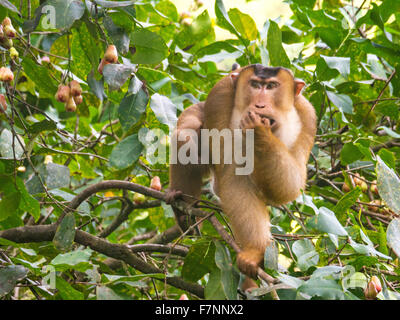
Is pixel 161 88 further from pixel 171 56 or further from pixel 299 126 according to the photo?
pixel 299 126

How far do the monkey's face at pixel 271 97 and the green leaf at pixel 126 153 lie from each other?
2.33ft

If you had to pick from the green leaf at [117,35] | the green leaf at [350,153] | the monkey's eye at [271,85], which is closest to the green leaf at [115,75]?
the green leaf at [117,35]

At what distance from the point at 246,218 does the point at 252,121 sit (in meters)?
0.59

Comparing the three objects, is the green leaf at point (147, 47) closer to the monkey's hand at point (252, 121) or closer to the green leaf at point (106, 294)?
the monkey's hand at point (252, 121)

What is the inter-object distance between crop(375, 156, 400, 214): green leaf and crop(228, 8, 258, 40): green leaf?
1922 millimetres

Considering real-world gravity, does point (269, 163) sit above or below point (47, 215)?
above

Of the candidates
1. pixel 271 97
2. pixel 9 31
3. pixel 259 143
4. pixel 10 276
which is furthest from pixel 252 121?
pixel 10 276

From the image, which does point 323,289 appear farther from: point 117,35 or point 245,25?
point 245,25

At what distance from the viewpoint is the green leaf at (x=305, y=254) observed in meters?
2.78

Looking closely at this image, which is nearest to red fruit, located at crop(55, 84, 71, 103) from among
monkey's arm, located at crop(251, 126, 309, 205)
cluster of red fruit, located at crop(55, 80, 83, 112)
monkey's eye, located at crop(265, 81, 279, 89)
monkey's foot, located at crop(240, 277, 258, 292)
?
cluster of red fruit, located at crop(55, 80, 83, 112)

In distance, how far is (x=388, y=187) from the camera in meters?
2.86

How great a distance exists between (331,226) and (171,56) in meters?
2.43

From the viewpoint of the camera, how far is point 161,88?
3.76 metres
